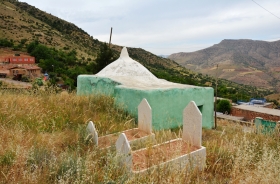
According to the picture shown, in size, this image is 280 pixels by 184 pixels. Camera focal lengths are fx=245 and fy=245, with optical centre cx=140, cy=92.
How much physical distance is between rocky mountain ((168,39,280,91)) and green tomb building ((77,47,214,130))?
114m

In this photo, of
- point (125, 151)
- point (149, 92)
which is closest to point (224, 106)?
point (149, 92)

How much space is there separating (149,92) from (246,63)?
163179 mm

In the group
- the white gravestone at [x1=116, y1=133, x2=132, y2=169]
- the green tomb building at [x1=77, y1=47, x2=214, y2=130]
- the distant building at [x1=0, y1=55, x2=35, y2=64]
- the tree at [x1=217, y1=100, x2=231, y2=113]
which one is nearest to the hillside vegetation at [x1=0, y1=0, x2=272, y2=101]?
the distant building at [x1=0, y1=55, x2=35, y2=64]

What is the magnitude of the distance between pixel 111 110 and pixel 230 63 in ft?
547

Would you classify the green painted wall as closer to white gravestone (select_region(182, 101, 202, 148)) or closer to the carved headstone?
the carved headstone

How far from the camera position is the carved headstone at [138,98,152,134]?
4902 millimetres

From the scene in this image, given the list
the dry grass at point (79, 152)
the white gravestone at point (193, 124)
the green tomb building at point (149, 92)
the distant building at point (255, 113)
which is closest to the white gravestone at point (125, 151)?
the dry grass at point (79, 152)

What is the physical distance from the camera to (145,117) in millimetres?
4949

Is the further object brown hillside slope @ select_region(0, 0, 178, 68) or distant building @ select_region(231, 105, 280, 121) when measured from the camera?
brown hillside slope @ select_region(0, 0, 178, 68)

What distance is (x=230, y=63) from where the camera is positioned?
161 metres

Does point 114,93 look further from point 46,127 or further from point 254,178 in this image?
point 254,178

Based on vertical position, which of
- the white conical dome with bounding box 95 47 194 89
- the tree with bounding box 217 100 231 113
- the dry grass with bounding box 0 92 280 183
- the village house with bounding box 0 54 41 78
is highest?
the village house with bounding box 0 54 41 78

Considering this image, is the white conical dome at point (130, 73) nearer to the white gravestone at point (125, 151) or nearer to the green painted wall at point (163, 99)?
the green painted wall at point (163, 99)

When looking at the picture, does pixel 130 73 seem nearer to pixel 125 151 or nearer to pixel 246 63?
pixel 125 151
